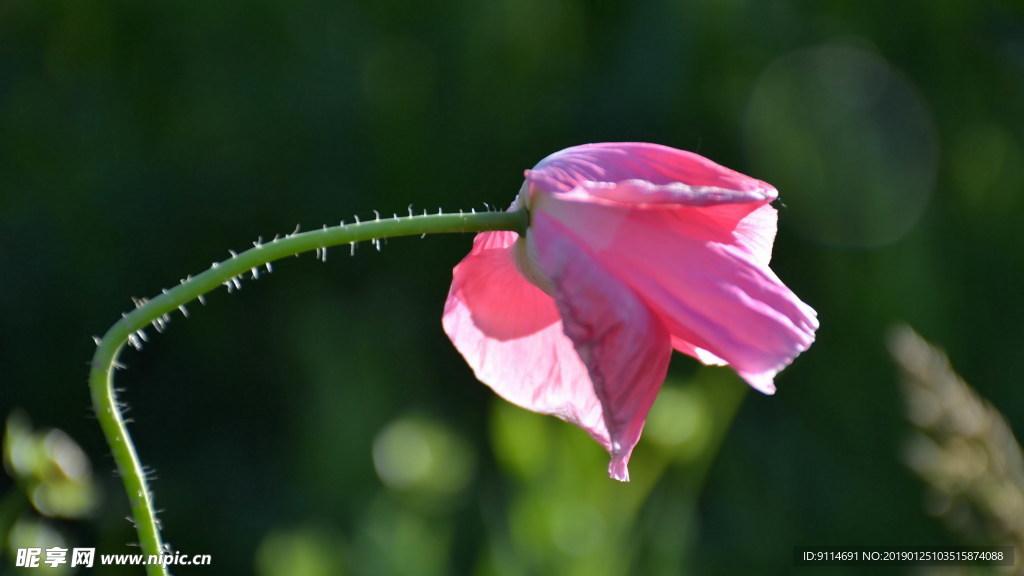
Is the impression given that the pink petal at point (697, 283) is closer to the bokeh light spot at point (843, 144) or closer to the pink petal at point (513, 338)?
the pink petal at point (513, 338)

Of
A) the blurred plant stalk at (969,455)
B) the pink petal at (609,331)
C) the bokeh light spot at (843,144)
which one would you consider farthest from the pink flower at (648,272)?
the bokeh light spot at (843,144)

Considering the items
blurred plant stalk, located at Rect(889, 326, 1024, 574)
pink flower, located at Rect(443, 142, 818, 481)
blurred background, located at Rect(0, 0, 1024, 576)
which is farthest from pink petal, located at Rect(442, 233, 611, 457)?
blurred background, located at Rect(0, 0, 1024, 576)

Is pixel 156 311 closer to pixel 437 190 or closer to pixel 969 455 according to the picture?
pixel 969 455

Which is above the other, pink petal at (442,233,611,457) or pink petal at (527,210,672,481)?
pink petal at (527,210,672,481)

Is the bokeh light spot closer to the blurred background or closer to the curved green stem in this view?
the blurred background

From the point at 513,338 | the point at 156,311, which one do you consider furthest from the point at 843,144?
the point at 156,311

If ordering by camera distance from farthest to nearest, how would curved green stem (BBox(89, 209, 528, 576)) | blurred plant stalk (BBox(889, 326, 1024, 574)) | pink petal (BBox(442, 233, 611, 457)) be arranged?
blurred plant stalk (BBox(889, 326, 1024, 574))
pink petal (BBox(442, 233, 611, 457))
curved green stem (BBox(89, 209, 528, 576))

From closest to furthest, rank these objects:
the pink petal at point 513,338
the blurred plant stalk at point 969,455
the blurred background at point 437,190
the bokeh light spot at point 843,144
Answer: the pink petal at point 513,338 → the blurred plant stalk at point 969,455 → the blurred background at point 437,190 → the bokeh light spot at point 843,144

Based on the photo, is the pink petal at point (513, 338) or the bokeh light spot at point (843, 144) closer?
the pink petal at point (513, 338)

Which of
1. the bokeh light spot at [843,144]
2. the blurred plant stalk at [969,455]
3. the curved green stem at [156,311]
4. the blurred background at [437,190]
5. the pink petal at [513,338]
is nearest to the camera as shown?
the curved green stem at [156,311]
